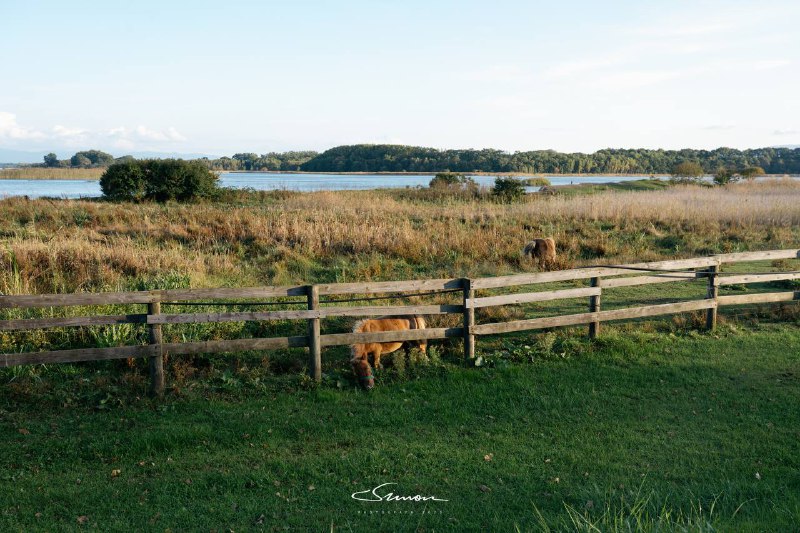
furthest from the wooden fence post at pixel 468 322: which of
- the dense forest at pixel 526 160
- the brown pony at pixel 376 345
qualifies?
the dense forest at pixel 526 160

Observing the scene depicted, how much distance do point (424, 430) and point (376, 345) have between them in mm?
2169

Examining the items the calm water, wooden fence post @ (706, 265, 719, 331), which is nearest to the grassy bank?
the calm water

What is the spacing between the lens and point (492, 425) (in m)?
6.97

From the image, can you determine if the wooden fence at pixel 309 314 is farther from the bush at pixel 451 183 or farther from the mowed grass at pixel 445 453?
the bush at pixel 451 183

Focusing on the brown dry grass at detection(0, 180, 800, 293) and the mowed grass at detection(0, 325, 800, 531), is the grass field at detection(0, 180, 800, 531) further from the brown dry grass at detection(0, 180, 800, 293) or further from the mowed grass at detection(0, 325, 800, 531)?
the brown dry grass at detection(0, 180, 800, 293)

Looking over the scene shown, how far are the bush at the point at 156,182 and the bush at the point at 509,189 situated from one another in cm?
1680

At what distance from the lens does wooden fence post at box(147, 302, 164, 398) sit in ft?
25.4

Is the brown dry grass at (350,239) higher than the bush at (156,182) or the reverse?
the reverse

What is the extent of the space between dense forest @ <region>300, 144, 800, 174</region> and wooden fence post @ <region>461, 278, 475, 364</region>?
9626 centimetres

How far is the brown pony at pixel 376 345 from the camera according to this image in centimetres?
821

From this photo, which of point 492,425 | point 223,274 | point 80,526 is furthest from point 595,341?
point 223,274

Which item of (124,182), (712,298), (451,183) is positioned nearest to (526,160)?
(451,183)

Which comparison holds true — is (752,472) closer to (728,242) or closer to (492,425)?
(492,425)

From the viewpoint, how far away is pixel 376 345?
28.9ft
